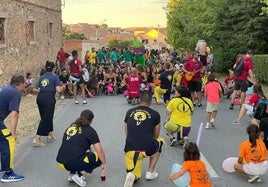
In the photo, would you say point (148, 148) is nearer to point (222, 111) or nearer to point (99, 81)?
point (222, 111)

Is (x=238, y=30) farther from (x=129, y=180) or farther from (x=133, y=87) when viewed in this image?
(x=129, y=180)

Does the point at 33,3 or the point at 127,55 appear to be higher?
the point at 33,3

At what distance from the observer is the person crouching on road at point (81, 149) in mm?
6801

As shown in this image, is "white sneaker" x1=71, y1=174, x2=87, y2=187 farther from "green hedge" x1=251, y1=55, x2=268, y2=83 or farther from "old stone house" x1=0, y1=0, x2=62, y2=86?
"green hedge" x1=251, y1=55, x2=268, y2=83

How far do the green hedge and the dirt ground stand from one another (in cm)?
1021

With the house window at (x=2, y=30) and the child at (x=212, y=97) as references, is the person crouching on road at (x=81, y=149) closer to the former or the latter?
the child at (x=212, y=97)

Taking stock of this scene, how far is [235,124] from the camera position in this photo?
12148 mm

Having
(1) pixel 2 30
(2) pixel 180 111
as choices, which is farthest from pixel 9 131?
(1) pixel 2 30

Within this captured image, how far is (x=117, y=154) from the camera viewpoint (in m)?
9.10

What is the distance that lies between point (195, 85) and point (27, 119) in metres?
5.75

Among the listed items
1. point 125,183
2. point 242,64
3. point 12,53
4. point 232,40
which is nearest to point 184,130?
point 125,183

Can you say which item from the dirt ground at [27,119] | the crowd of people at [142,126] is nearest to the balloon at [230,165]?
the crowd of people at [142,126]

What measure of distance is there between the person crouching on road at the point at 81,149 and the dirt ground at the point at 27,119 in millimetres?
3706

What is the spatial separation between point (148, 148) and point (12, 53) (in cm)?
1523
